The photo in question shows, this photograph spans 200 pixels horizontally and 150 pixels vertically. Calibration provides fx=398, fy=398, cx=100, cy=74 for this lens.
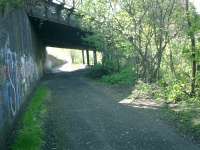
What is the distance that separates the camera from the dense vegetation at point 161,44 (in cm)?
1451

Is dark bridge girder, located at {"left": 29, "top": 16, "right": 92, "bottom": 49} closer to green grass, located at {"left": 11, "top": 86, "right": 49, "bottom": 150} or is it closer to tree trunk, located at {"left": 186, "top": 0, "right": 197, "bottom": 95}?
green grass, located at {"left": 11, "top": 86, "right": 49, "bottom": 150}

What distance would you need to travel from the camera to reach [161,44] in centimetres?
2009

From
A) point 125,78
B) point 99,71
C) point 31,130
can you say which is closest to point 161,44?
point 125,78

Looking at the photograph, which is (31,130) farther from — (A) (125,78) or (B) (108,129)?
(A) (125,78)

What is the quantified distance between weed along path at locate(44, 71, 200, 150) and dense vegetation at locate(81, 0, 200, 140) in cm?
106

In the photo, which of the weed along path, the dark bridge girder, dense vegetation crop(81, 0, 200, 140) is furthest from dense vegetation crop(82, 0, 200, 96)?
the dark bridge girder

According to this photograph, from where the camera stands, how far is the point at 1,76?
9766 millimetres

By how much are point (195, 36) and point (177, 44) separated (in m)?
5.48

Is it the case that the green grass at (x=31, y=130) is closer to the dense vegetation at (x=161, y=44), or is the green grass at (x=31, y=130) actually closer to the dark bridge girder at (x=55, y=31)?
the dense vegetation at (x=161, y=44)

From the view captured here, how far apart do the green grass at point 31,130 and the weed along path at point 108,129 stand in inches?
10.0

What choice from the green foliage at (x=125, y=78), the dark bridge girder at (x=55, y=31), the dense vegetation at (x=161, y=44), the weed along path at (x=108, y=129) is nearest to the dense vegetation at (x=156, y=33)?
the dense vegetation at (x=161, y=44)

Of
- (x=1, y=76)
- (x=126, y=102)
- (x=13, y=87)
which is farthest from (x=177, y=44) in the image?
(x=1, y=76)

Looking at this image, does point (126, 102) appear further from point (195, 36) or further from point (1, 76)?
point (1, 76)

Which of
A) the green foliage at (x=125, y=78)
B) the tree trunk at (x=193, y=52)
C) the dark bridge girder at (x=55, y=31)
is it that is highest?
the dark bridge girder at (x=55, y=31)
